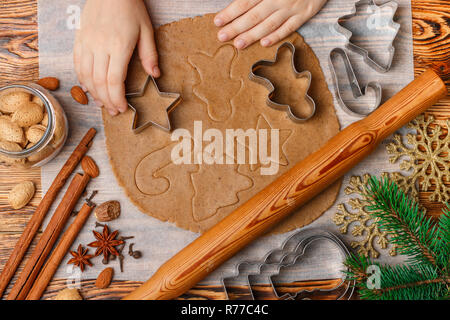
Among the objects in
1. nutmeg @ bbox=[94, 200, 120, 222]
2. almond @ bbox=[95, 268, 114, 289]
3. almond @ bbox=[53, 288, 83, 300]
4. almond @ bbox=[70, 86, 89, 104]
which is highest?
almond @ bbox=[70, 86, 89, 104]

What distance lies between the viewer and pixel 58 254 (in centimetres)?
101

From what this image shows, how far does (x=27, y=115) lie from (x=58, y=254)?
381mm

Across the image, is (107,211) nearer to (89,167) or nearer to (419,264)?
(89,167)

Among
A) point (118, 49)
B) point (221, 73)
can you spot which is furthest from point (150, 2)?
point (221, 73)

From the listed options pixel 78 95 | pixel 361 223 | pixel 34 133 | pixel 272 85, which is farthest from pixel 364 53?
pixel 34 133

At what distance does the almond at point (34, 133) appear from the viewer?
94 centimetres

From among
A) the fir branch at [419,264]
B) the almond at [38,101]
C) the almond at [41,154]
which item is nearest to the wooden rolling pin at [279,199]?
the fir branch at [419,264]

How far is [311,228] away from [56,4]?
98cm

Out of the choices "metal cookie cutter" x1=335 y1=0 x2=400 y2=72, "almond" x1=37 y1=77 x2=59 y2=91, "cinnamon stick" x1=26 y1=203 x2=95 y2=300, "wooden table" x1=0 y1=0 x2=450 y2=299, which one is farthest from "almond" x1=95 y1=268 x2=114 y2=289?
"metal cookie cutter" x1=335 y1=0 x2=400 y2=72

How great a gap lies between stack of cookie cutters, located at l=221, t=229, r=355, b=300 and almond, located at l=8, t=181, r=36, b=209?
585 millimetres

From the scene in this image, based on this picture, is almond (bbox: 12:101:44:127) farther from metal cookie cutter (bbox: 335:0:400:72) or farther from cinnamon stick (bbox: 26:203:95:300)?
metal cookie cutter (bbox: 335:0:400:72)

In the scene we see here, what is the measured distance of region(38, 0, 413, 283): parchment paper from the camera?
1030 millimetres

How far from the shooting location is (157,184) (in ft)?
3.40

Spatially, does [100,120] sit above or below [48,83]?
below
